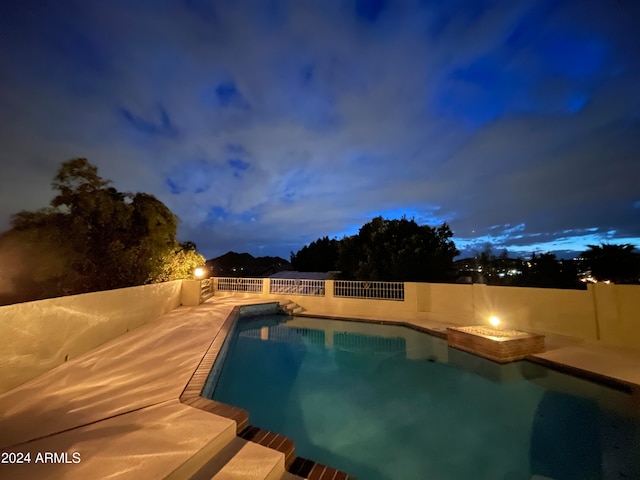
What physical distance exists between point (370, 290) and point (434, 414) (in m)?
7.43

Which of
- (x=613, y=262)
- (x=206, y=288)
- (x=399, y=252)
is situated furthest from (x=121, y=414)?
(x=613, y=262)

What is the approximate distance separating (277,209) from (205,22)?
20.7m

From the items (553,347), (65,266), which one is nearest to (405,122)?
(553,347)

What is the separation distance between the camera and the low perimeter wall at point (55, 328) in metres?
3.82

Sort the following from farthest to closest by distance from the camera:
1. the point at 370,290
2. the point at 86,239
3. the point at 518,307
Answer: the point at 370,290 → the point at 86,239 → the point at 518,307

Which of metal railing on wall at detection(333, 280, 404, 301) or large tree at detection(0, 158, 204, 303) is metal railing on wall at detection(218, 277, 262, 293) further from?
metal railing on wall at detection(333, 280, 404, 301)

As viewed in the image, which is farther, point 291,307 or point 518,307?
point 291,307

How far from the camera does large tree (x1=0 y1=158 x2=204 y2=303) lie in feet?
24.6

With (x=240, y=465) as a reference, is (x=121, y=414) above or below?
above

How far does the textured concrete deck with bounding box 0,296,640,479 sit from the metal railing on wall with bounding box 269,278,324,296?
310 inches

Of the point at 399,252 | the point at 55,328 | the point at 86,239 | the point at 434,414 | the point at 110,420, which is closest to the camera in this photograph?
the point at 110,420

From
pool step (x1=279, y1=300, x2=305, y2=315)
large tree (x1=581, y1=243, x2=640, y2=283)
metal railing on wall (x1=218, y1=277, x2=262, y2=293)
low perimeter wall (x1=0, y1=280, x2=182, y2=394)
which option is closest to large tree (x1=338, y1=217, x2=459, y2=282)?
pool step (x1=279, y1=300, x2=305, y2=315)

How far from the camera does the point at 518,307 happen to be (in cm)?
824

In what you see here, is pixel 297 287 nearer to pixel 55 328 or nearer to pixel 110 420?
pixel 55 328
